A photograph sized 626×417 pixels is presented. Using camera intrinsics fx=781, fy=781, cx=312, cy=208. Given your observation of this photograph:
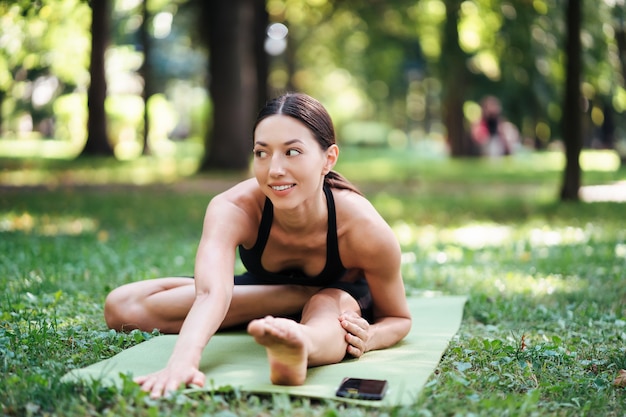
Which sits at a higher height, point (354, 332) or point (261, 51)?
point (261, 51)

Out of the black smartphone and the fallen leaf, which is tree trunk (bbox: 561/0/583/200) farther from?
the black smartphone

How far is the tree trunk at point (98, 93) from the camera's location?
19828mm

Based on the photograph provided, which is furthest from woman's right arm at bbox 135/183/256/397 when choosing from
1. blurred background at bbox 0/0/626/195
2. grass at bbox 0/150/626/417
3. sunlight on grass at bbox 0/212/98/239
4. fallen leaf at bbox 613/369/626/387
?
blurred background at bbox 0/0/626/195

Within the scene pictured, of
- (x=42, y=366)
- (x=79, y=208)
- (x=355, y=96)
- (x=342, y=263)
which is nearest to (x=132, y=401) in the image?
(x=42, y=366)

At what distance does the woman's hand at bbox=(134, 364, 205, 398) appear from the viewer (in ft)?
10.0

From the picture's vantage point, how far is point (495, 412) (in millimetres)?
3014

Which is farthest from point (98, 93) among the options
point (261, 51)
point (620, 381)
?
point (620, 381)

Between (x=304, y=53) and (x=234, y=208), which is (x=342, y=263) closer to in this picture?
(x=234, y=208)

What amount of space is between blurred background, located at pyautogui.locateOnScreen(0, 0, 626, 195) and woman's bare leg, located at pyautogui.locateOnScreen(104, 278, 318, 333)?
17.1 ft

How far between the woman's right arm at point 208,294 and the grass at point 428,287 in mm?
119

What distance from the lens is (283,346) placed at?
10.3 feet

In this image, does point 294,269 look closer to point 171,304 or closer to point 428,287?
point 171,304

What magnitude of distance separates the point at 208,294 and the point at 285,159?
2.29 feet

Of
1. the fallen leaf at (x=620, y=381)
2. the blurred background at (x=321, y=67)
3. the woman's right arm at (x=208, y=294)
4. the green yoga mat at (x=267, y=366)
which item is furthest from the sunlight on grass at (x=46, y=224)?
the fallen leaf at (x=620, y=381)
